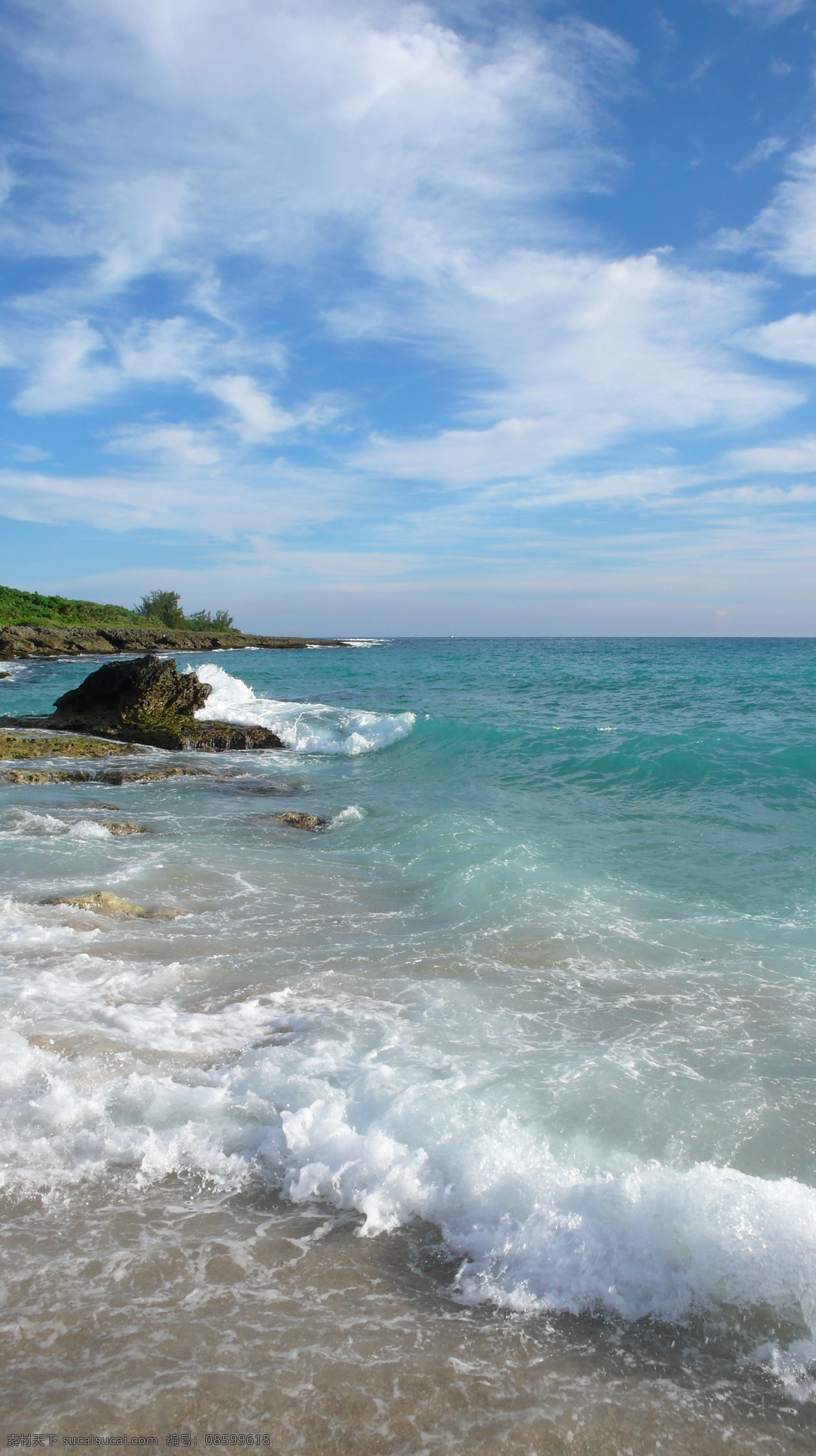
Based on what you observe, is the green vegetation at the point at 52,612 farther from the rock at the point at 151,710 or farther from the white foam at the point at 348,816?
the white foam at the point at 348,816

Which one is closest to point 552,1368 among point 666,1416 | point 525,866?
point 666,1416

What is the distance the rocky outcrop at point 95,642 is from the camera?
138 ft

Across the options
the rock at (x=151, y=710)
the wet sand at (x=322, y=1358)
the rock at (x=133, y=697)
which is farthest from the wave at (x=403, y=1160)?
the rock at (x=133, y=697)

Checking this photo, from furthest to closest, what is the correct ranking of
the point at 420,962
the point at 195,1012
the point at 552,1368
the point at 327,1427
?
the point at 420,962 < the point at 195,1012 < the point at 552,1368 < the point at 327,1427

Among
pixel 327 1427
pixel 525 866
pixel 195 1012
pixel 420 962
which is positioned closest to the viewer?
pixel 327 1427

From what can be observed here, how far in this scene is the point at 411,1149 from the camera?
327cm

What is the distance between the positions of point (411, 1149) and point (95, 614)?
6483 cm

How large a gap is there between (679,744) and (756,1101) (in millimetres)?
11067

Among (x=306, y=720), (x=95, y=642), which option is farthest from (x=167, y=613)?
(x=306, y=720)

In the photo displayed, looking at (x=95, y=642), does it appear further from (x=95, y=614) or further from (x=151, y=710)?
(x=151, y=710)

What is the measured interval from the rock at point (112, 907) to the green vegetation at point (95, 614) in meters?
46.2

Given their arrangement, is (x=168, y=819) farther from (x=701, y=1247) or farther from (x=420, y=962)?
(x=701, y=1247)

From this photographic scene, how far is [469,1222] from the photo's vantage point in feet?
9.68

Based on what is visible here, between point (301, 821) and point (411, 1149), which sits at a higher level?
point (301, 821)
